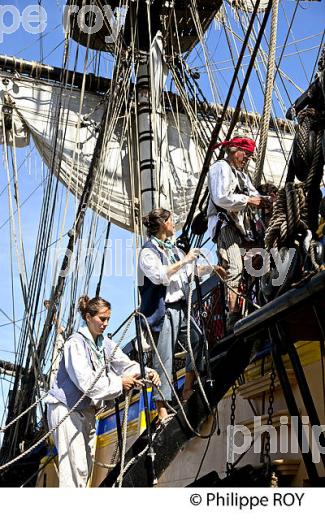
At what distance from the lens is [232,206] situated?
4.45 meters

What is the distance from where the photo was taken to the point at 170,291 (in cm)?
453

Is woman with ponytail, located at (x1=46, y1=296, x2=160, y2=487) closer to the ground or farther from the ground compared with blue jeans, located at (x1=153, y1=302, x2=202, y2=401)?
closer to the ground

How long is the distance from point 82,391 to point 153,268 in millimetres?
869

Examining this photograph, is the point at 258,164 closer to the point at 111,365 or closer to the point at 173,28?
the point at 111,365

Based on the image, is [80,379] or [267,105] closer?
[80,379]

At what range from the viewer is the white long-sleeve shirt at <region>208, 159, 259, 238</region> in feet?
14.6

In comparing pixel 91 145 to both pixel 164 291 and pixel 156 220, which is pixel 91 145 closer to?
pixel 156 220

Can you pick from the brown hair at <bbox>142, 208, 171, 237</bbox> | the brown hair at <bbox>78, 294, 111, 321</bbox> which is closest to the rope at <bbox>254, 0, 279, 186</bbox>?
the brown hair at <bbox>142, 208, 171, 237</bbox>

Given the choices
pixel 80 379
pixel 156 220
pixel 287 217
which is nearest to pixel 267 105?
pixel 156 220

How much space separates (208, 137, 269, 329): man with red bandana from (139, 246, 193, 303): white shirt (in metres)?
0.25

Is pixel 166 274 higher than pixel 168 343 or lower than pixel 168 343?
higher

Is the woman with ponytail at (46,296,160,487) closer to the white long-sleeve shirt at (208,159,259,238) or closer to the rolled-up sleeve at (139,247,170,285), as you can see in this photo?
the rolled-up sleeve at (139,247,170,285)

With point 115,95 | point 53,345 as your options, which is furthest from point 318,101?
point 115,95
